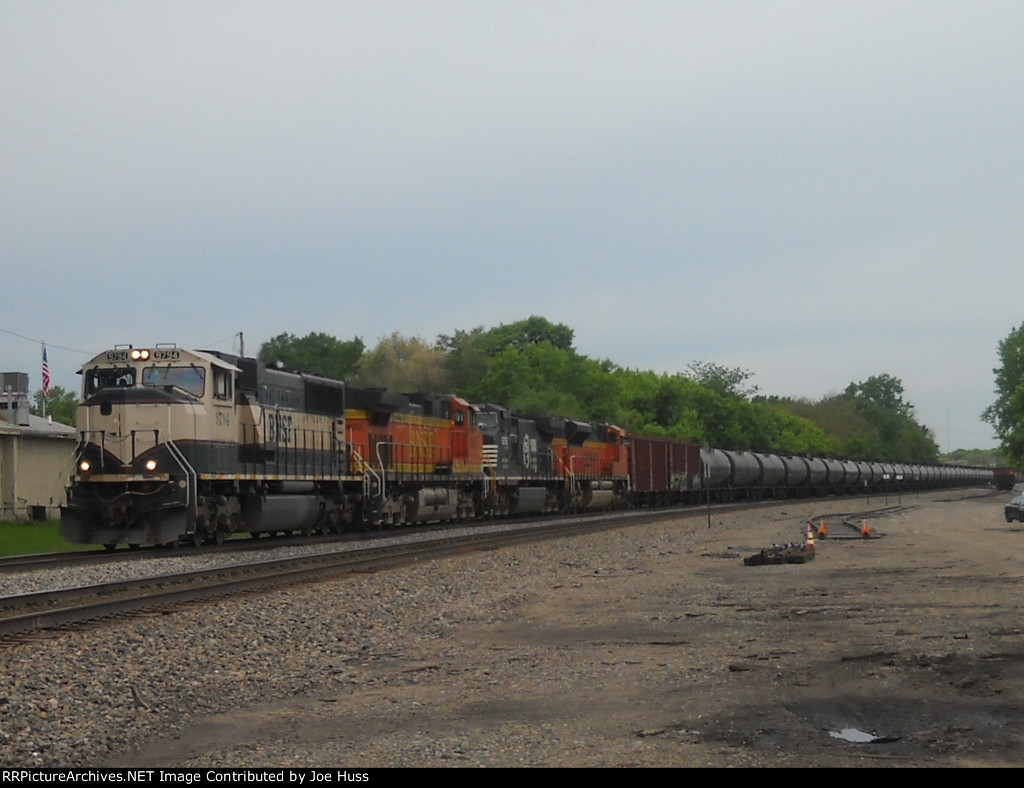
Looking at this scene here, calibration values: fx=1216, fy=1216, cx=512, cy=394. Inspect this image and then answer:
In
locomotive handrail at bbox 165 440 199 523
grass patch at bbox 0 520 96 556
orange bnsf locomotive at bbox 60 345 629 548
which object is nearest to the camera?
locomotive handrail at bbox 165 440 199 523

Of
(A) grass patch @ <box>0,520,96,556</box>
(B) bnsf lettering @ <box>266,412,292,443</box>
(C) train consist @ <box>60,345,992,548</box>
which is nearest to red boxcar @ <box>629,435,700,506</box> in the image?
(C) train consist @ <box>60,345,992,548</box>

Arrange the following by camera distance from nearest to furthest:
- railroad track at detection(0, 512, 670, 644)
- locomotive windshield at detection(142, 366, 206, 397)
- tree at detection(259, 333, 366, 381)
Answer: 1. railroad track at detection(0, 512, 670, 644)
2. locomotive windshield at detection(142, 366, 206, 397)
3. tree at detection(259, 333, 366, 381)

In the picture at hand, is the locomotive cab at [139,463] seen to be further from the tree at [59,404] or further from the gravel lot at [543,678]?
the tree at [59,404]

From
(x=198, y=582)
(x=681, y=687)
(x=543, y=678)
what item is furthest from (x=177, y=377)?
(x=681, y=687)

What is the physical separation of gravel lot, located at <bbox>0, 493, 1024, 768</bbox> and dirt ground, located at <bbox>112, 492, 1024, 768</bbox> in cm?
3

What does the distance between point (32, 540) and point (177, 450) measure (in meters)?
13.9

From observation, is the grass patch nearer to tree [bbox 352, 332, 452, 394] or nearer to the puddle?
the puddle

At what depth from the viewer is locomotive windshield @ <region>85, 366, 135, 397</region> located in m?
23.2

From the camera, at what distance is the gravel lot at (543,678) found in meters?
7.39

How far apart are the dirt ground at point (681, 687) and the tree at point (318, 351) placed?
87.5 m

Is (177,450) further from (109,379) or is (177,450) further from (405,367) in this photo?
(405,367)

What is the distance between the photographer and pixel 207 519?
23.4 m

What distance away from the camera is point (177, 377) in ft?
75.5

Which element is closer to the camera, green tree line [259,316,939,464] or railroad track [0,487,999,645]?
railroad track [0,487,999,645]
